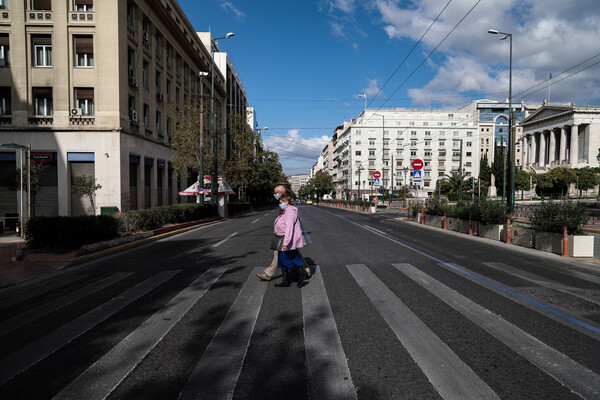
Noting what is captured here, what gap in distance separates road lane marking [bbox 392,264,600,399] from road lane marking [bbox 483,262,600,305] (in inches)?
74.3

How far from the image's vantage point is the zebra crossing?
114 inches

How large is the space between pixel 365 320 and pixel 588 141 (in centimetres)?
8632

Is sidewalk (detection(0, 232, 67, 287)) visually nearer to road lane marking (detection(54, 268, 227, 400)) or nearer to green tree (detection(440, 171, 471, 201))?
road lane marking (detection(54, 268, 227, 400))

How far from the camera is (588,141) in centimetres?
6888

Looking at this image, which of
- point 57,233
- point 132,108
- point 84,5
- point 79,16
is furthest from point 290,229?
point 84,5

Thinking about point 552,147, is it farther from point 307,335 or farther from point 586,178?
point 307,335

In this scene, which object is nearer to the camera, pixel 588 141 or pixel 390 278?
pixel 390 278

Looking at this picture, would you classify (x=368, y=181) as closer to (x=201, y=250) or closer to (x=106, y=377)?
(x=201, y=250)

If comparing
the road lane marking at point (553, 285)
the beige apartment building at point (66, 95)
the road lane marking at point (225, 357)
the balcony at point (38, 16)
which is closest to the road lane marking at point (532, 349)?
the road lane marking at point (553, 285)

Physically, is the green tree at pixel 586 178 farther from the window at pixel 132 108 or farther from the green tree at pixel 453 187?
the window at pixel 132 108

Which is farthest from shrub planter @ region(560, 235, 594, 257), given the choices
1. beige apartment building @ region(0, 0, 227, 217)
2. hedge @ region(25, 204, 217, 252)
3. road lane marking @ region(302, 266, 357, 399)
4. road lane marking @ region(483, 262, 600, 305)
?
beige apartment building @ region(0, 0, 227, 217)

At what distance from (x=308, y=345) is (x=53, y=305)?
4.16 meters

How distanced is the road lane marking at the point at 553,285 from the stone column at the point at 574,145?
81.1 metres

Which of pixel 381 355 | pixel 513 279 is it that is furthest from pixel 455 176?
pixel 381 355
